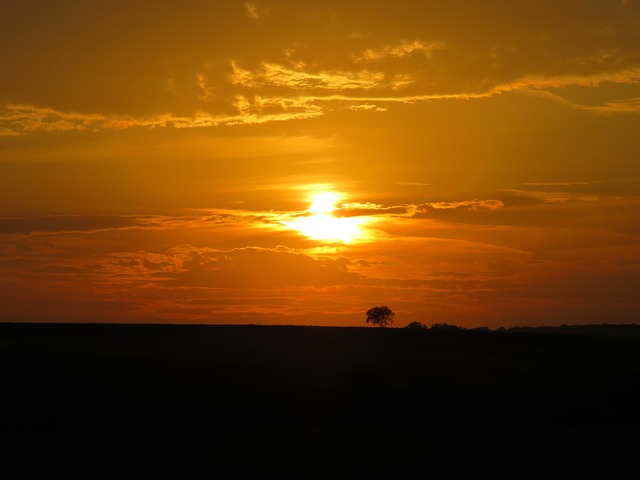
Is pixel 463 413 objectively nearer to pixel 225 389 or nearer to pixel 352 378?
pixel 352 378

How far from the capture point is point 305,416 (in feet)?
108

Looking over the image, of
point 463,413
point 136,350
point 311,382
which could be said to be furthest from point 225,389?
point 136,350

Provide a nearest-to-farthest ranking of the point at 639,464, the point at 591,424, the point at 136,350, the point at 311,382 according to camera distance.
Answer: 1. the point at 639,464
2. the point at 591,424
3. the point at 311,382
4. the point at 136,350

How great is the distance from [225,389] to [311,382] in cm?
495

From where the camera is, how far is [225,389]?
127 feet

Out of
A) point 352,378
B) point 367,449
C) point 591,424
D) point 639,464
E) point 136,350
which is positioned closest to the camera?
point 639,464

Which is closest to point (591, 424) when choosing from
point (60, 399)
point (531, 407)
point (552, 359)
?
point (531, 407)

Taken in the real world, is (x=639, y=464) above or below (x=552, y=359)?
below

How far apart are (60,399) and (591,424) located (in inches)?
837

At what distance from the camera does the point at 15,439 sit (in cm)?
2750

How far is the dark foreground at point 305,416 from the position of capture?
25000mm

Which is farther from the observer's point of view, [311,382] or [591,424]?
[311,382]

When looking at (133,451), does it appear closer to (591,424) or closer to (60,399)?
(60,399)

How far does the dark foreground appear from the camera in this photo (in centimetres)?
2500
